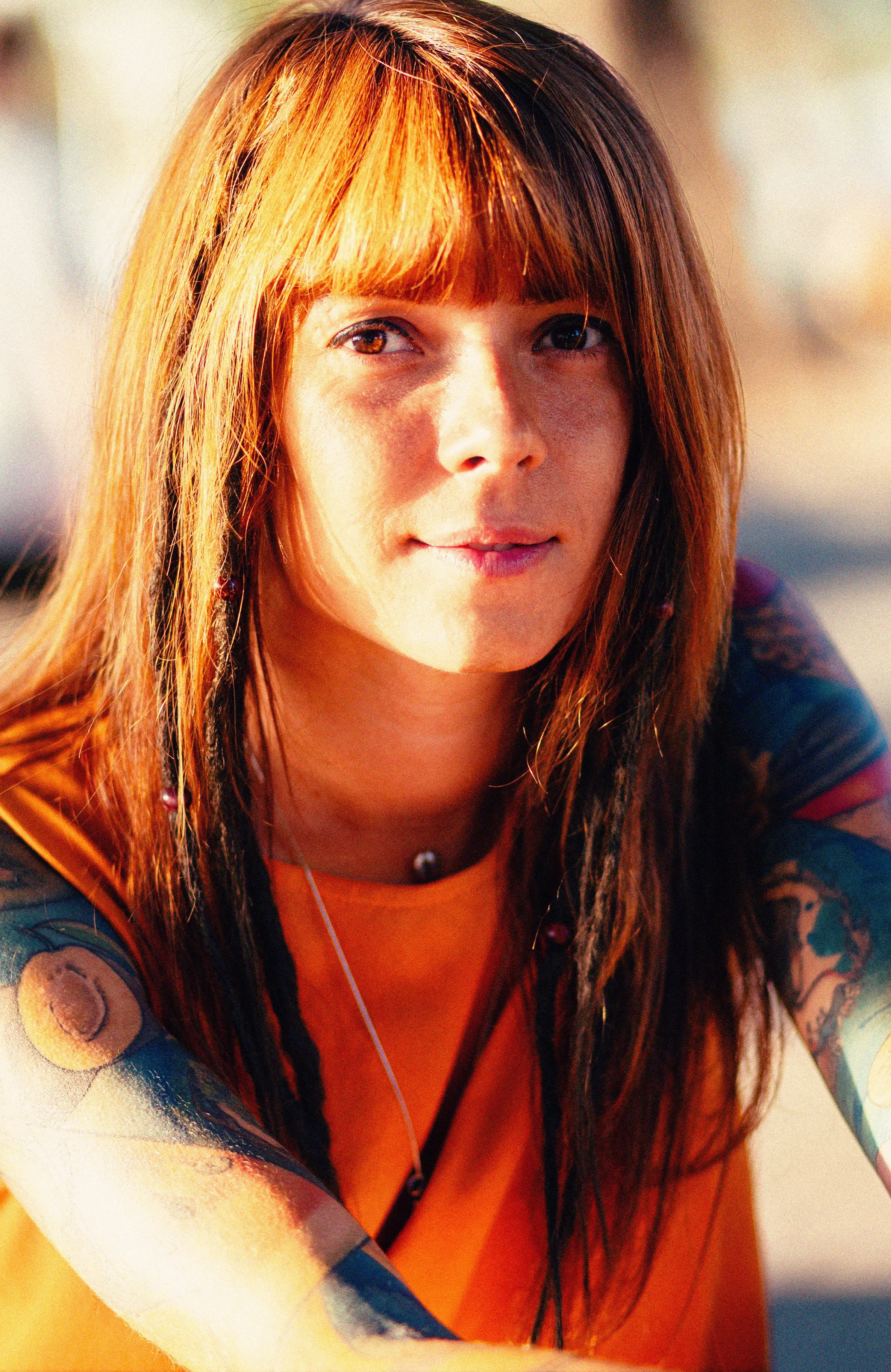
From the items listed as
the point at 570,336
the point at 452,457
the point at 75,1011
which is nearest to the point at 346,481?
the point at 452,457

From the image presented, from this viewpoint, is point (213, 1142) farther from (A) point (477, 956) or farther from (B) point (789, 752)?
(B) point (789, 752)

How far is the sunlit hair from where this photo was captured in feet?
3.91

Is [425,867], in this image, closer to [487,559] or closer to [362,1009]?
[362,1009]

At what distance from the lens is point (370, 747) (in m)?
1.44

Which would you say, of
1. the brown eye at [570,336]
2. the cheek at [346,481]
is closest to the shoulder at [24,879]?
the cheek at [346,481]

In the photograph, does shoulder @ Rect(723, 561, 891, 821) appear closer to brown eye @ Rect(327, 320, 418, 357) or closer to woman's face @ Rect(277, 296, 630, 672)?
woman's face @ Rect(277, 296, 630, 672)

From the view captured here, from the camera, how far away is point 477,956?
1466mm

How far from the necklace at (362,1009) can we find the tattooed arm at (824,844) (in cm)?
43

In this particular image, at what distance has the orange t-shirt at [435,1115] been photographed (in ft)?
4.45

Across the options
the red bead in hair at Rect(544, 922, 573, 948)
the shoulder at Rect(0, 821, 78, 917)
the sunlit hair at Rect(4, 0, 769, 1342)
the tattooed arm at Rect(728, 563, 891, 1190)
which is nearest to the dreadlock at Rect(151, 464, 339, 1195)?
the sunlit hair at Rect(4, 0, 769, 1342)

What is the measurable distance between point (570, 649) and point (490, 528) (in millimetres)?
288

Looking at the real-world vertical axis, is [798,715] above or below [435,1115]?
above

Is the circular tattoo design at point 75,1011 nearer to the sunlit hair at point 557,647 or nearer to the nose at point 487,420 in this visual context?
the sunlit hair at point 557,647

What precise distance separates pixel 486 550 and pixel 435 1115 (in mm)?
616
